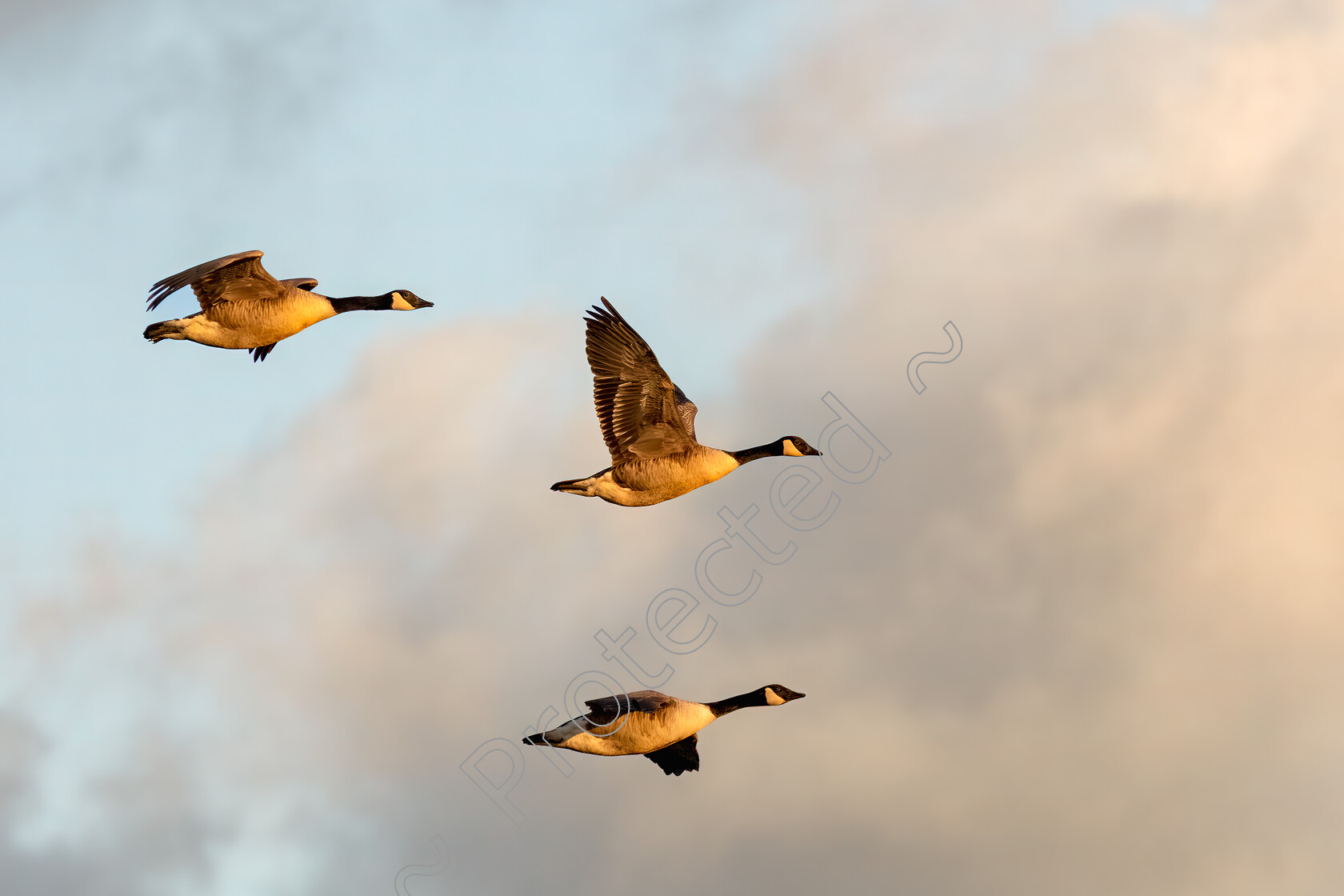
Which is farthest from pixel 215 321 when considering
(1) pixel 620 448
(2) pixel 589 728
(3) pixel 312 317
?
(2) pixel 589 728

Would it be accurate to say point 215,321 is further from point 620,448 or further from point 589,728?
point 589,728

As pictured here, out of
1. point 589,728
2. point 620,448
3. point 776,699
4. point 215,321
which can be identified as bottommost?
point 589,728

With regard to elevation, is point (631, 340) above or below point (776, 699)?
above

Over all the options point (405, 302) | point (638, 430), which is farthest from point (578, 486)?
point (405, 302)

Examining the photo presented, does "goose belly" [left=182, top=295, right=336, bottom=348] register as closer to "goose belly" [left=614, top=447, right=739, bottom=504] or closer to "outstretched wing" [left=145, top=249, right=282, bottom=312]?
"outstretched wing" [left=145, top=249, right=282, bottom=312]

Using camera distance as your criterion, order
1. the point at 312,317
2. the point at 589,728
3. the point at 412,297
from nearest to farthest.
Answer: the point at 589,728 → the point at 312,317 → the point at 412,297

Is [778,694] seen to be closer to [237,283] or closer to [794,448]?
[794,448]

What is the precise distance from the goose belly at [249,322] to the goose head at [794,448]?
6.29 meters

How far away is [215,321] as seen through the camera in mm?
17484

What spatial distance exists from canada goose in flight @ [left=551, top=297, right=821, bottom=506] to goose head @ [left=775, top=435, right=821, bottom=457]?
844 mm

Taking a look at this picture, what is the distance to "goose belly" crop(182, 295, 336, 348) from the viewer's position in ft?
57.3

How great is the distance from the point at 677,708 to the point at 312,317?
6902mm

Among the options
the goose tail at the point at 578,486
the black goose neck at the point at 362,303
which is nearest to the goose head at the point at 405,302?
the black goose neck at the point at 362,303

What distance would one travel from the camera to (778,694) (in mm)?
17938
